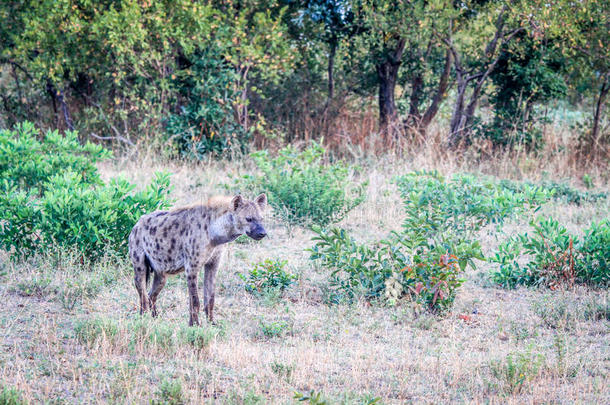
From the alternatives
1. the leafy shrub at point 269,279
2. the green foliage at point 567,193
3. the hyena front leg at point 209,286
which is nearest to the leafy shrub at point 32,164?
the leafy shrub at point 269,279

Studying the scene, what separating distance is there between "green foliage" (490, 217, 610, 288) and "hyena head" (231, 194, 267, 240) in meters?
2.64

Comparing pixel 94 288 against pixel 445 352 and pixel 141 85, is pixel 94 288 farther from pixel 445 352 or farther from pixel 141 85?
pixel 141 85

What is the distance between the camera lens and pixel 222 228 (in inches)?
224

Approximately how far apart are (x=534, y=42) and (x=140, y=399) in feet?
36.7

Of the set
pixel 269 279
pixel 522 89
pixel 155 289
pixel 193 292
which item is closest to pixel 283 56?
pixel 522 89

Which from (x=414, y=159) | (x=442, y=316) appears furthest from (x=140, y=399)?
(x=414, y=159)

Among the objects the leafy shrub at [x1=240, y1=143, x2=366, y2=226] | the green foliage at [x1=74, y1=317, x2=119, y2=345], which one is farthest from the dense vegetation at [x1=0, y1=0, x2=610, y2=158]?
the green foliage at [x1=74, y1=317, x2=119, y2=345]

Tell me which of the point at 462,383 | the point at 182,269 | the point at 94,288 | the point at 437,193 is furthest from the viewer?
the point at 437,193

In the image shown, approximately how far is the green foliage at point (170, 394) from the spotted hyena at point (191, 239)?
143 cm

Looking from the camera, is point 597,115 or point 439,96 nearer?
point 597,115

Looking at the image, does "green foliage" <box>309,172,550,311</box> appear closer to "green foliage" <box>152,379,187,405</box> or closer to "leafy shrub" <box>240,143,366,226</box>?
"leafy shrub" <box>240,143,366,226</box>

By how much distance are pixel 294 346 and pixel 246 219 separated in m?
1.09

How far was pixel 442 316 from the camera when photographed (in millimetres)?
6305

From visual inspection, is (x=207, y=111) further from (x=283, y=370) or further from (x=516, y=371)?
(x=516, y=371)
